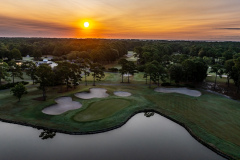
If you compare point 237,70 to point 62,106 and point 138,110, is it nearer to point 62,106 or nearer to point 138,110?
point 138,110

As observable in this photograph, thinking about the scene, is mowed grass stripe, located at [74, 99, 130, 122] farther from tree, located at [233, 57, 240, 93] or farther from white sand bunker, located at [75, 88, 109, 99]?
tree, located at [233, 57, 240, 93]

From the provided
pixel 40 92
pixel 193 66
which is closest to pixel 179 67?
pixel 193 66

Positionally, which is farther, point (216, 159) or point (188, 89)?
point (188, 89)

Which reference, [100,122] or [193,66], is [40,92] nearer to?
[100,122]

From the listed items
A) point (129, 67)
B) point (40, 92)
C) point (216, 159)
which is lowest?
point (216, 159)

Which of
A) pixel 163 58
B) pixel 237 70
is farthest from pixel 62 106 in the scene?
pixel 163 58

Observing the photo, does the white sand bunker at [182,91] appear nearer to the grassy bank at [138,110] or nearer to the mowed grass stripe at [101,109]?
the grassy bank at [138,110]
